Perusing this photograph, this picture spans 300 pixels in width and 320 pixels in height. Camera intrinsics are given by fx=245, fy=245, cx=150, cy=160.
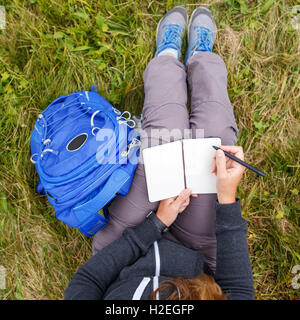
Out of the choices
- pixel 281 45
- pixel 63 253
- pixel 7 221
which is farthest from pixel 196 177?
pixel 7 221

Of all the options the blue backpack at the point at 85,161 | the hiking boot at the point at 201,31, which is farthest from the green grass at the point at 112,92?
the blue backpack at the point at 85,161

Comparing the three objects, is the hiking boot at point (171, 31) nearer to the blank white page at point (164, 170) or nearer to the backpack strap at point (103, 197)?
the blank white page at point (164, 170)

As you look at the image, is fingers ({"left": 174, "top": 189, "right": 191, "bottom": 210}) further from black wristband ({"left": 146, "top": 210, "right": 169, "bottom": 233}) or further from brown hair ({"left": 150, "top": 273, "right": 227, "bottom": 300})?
brown hair ({"left": 150, "top": 273, "right": 227, "bottom": 300})

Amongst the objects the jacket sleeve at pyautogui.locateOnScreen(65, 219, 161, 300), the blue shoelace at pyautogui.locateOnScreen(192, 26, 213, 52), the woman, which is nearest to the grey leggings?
the woman

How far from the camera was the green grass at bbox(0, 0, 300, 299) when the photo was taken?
5.99 ft

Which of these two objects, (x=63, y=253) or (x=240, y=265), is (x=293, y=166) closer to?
(x=240, y=265)

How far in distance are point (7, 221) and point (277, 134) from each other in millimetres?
2146

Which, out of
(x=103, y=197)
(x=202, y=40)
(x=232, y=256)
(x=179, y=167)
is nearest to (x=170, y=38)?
(x=202, y=40)

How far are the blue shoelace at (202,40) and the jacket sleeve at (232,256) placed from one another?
1161 millimetres

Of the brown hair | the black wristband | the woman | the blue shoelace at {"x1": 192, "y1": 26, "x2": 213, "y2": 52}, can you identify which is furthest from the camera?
the blue shoelace at {"x1": 192, "y1": 26, "x2": 213, "y2": 52}

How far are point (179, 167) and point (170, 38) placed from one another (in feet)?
3.22

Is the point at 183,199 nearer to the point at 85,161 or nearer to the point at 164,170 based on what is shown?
the point at 164,170

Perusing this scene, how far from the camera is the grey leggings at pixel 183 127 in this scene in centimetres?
143

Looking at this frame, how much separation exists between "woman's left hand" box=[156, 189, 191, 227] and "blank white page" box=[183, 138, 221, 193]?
2.6 inches
